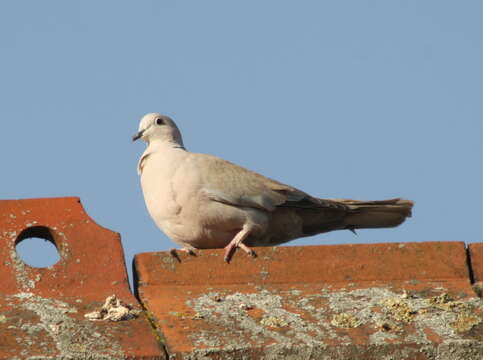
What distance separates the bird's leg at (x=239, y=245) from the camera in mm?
4949

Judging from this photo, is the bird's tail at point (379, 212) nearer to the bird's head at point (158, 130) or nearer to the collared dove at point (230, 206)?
the collared dove at point (230, 206)

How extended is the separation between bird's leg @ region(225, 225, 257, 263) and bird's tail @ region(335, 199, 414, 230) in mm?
934

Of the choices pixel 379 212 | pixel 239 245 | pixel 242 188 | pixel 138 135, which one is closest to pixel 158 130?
pixel 138 135

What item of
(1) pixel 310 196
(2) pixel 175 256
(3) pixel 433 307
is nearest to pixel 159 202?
(1) pixel 310 196

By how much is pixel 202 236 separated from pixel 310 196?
2.61ft

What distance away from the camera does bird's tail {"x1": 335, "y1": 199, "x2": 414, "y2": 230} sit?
23.1ft

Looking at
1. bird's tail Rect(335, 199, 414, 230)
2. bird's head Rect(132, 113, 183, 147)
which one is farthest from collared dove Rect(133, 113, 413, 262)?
bird's head Rect(132, 113, 183, 147)

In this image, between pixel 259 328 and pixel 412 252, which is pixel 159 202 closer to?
pixel 412 252

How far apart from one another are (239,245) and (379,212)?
1.90 m

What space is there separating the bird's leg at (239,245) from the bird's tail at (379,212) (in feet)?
3.06

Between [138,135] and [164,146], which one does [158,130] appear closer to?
[138,135]

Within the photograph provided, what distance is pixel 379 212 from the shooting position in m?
7.09

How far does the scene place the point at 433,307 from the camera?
172 inches

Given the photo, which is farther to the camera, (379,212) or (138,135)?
Answer: (138,135)
